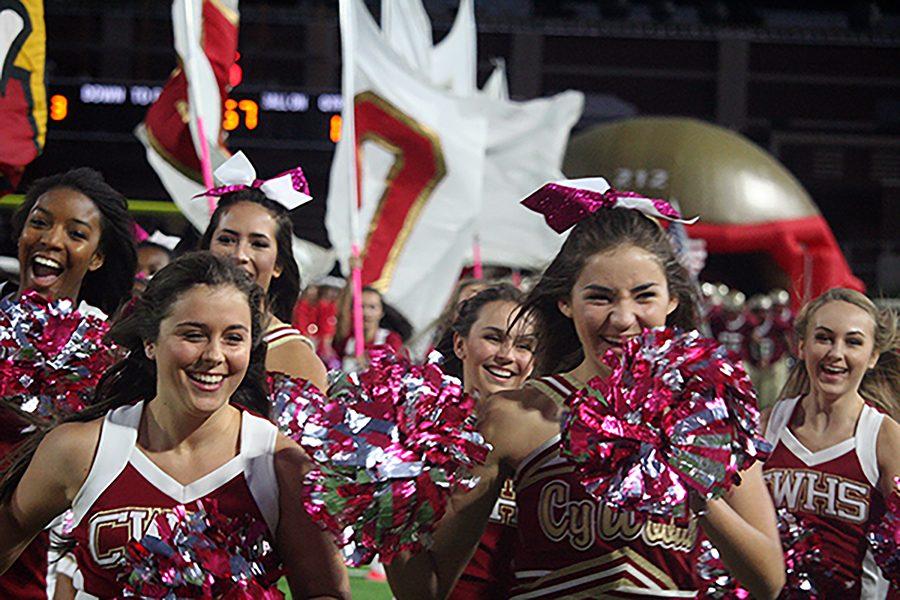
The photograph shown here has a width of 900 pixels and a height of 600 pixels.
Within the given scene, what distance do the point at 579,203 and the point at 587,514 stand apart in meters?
0.65

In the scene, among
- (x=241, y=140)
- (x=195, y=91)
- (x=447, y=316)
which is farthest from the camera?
(x=241, y=140)

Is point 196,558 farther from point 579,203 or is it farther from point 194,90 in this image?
point 194,90

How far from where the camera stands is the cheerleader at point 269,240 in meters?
3.85

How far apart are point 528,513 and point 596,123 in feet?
78.1

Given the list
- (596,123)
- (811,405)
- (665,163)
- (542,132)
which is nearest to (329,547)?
(811,405)

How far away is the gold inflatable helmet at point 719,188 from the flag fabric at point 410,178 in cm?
1192

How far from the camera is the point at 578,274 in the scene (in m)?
2.90

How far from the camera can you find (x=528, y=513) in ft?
9.12

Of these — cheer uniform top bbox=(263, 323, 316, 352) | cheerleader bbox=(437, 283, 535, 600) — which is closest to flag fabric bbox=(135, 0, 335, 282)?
cheerleader bbox=(437, 283, 535, 600)

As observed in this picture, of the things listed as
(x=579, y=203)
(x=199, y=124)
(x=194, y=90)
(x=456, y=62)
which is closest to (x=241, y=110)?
(x=456, y=62)

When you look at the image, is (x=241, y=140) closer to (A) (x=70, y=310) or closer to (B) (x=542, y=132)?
(B) (x=542, y=132)

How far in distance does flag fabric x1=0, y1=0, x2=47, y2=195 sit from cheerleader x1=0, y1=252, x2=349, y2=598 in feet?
7.34

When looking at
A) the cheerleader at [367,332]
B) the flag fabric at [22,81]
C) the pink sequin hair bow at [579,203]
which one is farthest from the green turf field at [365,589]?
the pink sequin hair bow at [579,203]

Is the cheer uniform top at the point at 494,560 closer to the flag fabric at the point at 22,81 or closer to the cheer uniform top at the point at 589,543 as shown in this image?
the cheer uniform top at the point at 589,543
